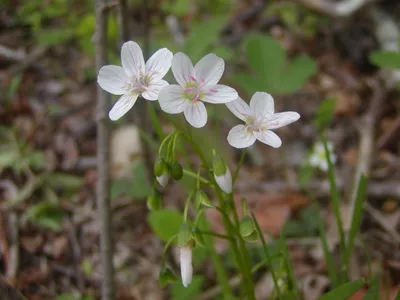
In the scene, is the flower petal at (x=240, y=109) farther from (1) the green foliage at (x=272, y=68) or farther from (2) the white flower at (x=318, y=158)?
(2) the white flower at (x=318, y=158)

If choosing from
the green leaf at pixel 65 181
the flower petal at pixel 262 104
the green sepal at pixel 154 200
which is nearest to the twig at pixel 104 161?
the green sepal at pixel 154 200

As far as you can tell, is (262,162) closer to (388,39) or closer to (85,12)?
(388,39)

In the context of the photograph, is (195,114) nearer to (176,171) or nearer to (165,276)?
(176,171)

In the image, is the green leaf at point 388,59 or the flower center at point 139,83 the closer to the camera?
the flower center at point 139,83

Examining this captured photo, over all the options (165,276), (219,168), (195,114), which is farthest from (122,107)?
(165,276)

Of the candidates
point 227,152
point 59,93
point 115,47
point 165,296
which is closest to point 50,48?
point 59,93

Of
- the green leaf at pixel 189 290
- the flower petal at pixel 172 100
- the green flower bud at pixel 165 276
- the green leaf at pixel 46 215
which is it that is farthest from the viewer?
the green leaf at pixel 46 215

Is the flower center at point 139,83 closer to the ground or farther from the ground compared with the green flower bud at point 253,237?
farther from the ground

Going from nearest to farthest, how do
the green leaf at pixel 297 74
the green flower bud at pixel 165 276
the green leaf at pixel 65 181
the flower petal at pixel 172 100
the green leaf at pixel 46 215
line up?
the flower petal at pixel 172 100 → the green flower bud at pixel 165 276 → the green leaf at pixel 46 215 → the green leaf at pixel 297 74 → the green leaf at pixel 65 181
